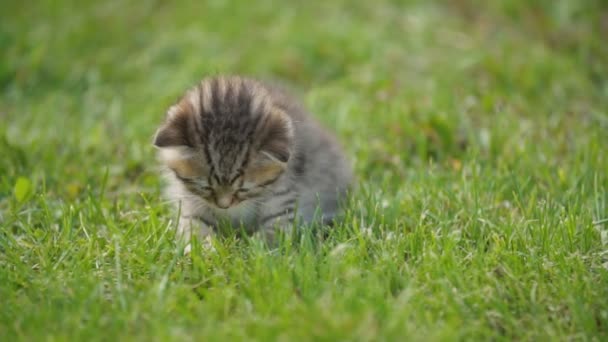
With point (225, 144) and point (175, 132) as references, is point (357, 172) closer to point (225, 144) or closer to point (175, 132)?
point (225, 144)

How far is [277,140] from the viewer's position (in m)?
3.89

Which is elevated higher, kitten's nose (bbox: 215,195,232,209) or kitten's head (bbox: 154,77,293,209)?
kitten's head (bbox: 154,77,293,209)

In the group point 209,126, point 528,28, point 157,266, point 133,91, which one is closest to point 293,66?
point 133,91

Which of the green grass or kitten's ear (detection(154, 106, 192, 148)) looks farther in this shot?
kitten's ear (detection(154, 106, 192, 148))

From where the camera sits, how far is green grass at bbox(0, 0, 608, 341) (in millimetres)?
3209

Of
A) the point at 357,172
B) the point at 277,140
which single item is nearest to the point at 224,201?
the point at 277,140

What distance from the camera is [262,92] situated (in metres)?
4.25

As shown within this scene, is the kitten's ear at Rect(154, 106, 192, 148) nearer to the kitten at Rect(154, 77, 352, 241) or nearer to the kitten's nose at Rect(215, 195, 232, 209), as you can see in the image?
the kitten at Rect(154, 77, 352, 241)

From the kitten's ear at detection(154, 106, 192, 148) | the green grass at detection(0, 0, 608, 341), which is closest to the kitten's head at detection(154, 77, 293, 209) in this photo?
the kitten's ear at detection(154, 106, 192, 148)

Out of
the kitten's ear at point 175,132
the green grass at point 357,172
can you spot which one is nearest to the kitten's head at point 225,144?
the kitten's ear at point 175,132

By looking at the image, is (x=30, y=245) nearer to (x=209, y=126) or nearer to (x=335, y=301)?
(x=209, y=126)

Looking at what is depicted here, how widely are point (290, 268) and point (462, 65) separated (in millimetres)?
4295

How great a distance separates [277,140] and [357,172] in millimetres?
1634

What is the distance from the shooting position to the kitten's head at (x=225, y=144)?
12.6 feet
